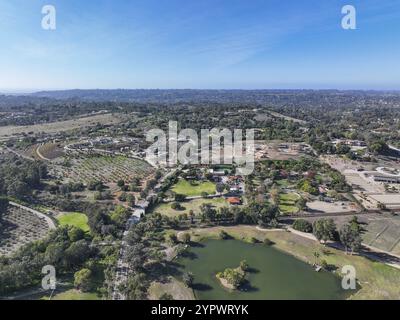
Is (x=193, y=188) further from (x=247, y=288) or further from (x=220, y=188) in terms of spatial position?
(x=247, y=288)

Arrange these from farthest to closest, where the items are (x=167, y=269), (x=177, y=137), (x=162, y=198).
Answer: (x=177, y=137) → (x=162, y=198) → (x=167, y=269)

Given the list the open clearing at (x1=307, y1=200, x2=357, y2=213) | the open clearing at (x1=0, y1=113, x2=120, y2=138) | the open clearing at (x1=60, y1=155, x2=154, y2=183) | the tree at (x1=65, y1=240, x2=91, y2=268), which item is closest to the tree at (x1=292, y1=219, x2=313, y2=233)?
the open clearing at (x1=307, y1=200, x2=357, y2=213)

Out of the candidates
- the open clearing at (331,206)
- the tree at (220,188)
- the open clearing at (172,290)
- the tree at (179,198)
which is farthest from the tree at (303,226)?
the tree at (179,198)

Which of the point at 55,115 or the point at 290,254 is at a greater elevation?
the point at 55,115

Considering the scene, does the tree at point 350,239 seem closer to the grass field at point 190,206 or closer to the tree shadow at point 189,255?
the tree shadow at point 189,255

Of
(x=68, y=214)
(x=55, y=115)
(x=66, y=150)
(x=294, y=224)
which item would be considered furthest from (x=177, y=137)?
(x=55, y=115)

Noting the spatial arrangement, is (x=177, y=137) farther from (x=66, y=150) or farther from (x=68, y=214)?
(x=68, y=214)

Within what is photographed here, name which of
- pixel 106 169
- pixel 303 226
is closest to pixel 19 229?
pixel 106 169
